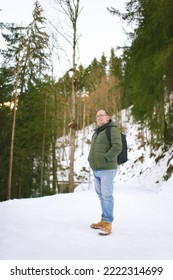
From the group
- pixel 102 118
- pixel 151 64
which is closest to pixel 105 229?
pixel 102 118

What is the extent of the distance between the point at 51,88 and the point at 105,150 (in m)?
15.4

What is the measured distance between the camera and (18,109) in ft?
54.3

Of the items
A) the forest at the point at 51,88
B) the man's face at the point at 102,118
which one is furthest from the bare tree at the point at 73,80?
the man's face at the point at 102,118

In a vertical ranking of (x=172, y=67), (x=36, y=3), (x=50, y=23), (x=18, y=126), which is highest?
(x=36, y=3)

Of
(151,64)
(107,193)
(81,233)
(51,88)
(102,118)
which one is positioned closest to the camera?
(81,233)

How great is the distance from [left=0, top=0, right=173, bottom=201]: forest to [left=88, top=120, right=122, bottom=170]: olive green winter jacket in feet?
18.0

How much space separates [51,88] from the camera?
19016 mm

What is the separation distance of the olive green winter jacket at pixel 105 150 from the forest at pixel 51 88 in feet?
18.0

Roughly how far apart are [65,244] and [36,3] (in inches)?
688

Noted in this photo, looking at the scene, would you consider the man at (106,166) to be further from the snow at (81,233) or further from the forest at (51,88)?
the forest at (51,88)

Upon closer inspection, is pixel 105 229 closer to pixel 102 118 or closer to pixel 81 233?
pixel 81 233

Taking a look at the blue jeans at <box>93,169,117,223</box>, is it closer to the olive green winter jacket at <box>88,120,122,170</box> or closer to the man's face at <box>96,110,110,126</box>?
the olive green winter jacket at <box>88,120,122,170</box>
